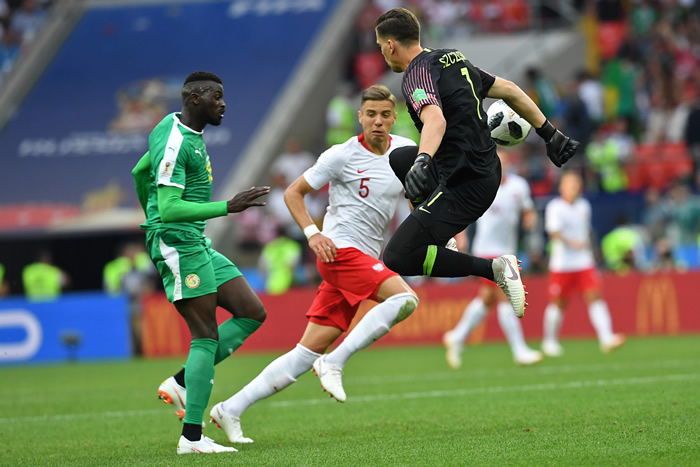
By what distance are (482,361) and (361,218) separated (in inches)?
255

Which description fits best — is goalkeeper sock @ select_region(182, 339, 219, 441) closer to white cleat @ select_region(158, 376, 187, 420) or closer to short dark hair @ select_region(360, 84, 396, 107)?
white cleat @ select_region(158, 376, 187, 420)

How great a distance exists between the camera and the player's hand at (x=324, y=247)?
704 cm

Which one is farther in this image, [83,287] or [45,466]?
[83,287]

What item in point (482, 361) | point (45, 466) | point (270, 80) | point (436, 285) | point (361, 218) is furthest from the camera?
point (270, 80)

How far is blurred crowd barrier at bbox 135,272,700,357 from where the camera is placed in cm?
1681

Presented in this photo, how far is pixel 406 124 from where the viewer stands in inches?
842

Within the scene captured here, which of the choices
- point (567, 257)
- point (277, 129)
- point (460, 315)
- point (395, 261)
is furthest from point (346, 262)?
point (277, 129)

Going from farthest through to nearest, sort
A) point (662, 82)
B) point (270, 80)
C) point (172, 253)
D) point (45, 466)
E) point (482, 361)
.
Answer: point (270, 80) → point (662, 82) → point (482, 361) → point (172, 253) → point (45, 466)

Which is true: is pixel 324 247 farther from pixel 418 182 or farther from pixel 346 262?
pixel 418 182

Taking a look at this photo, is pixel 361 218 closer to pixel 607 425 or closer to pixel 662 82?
pixel 607 425

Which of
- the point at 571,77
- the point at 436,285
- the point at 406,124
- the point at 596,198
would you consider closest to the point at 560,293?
the point at 436,285

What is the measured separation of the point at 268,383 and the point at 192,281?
939 millimetres

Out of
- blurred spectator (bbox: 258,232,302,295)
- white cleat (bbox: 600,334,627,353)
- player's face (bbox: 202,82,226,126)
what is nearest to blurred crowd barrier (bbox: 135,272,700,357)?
blurred spectator (bbox: 258,232,302,295)

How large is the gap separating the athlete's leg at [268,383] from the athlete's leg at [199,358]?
1.39 ft
